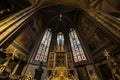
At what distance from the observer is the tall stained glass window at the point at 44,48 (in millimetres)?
11609

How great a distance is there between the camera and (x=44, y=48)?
1279 cm

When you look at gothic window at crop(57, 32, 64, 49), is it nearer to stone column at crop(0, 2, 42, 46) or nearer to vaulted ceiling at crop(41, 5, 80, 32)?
vaulted ceiling at crop(41, 5, 80, 32)

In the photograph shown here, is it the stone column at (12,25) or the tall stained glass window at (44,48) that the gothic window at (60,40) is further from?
the stone column at (12,25)

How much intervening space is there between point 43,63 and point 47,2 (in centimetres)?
707

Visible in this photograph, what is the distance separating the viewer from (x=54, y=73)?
827 centimetres

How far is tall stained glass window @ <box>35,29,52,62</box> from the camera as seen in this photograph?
11.6 metres

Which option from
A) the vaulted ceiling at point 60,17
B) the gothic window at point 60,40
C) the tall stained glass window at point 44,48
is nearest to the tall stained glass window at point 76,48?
the gothic window at point 60,40

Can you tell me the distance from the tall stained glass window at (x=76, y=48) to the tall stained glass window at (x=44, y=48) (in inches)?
122

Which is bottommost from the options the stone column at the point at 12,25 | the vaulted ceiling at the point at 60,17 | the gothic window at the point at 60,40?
the stone column at the point at 12,25

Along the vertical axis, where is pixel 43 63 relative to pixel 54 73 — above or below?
above

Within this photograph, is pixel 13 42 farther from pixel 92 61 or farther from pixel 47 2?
pixel 92 61

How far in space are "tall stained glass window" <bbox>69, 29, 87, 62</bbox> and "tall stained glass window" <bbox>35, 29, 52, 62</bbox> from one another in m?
3.10

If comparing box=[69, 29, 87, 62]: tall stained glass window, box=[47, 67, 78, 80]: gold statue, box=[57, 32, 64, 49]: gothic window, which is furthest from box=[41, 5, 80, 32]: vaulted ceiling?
box=[47, 67, 78, 80]: gold statue

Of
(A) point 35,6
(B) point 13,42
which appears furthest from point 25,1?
(B) point 13,42
